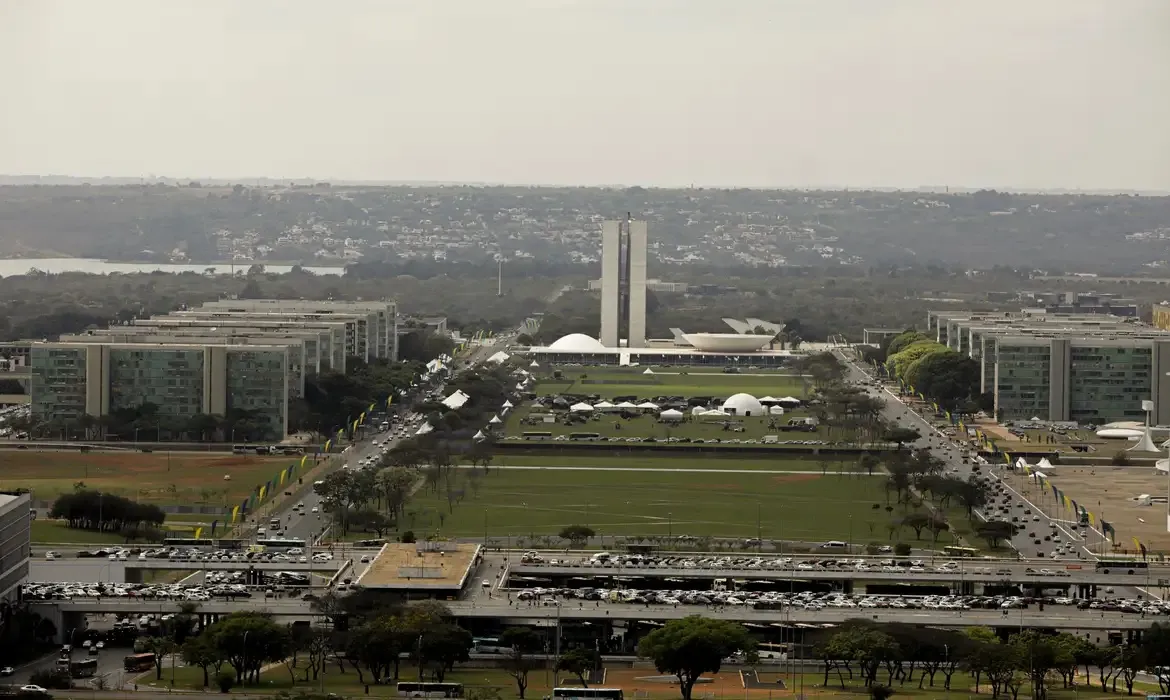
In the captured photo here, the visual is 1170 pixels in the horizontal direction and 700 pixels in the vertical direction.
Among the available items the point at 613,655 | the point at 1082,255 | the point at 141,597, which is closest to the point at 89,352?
the point at 141,597

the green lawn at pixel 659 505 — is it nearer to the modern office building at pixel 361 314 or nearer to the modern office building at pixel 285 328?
the modern office building at pixel 285 328

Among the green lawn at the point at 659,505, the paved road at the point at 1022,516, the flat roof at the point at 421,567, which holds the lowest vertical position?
the green lawn at the point at 659,505

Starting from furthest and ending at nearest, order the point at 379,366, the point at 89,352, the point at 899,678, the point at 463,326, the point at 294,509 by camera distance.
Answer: the point at 463,326, the point at 379,366, the point at 89,352, the point at 294,509, the point at 899,678

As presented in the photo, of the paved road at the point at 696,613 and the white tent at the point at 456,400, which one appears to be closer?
the paved road at the point at 696,613

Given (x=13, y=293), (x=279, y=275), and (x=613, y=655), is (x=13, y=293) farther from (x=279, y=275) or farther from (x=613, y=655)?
(x=613, y=655)

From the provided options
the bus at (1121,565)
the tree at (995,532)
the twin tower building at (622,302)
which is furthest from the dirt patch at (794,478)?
the twin tower building at (622,302)
